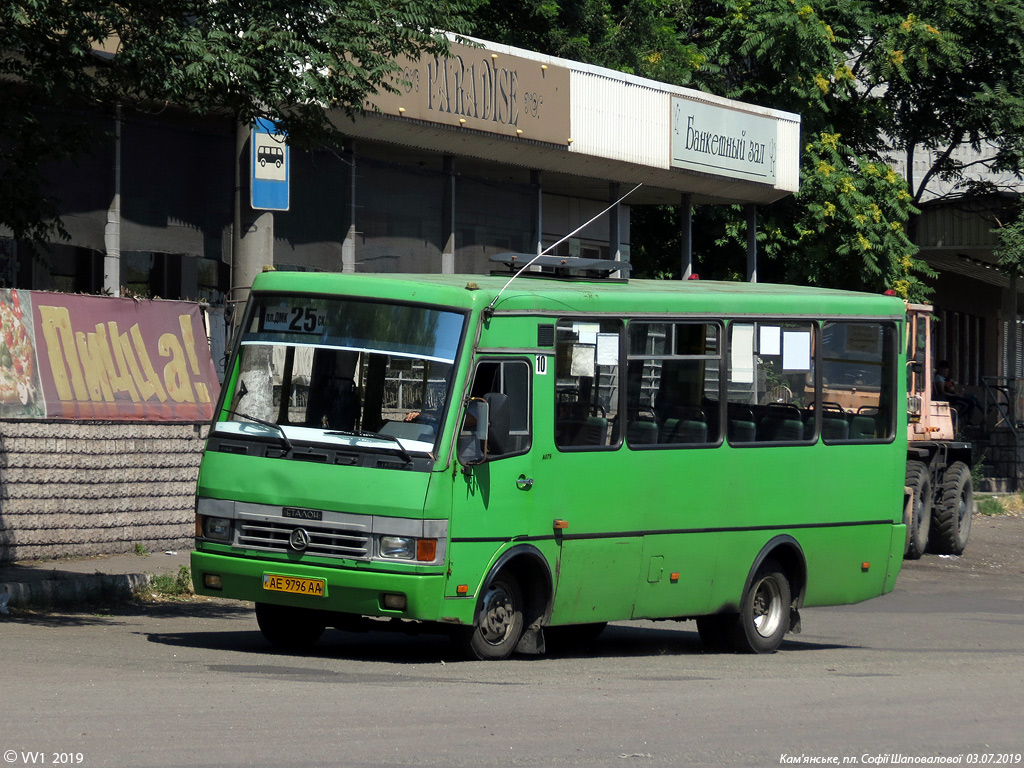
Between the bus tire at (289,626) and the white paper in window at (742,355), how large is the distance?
3.72 meters

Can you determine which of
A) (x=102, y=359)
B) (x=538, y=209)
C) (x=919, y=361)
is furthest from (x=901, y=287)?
(x=102, y=359)

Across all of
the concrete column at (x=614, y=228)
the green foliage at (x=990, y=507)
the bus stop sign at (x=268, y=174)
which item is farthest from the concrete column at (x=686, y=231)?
the bus stop sign at (x=268, y=174)

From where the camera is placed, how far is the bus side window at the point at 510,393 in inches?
421

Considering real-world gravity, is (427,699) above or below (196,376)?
below

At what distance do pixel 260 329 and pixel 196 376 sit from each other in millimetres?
6260

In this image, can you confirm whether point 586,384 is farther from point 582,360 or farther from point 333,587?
point 333,587

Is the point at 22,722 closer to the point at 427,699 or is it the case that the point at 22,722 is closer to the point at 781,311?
the point at 427,699

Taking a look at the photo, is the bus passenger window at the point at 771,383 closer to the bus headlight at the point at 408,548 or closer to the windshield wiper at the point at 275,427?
the bus headlight at the point at 408,548

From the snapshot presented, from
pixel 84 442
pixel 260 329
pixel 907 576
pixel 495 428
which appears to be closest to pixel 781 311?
pixel 495 428

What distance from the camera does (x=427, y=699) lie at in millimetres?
8750

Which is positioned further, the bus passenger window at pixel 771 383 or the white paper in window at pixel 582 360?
the bus passenger window at pixel 771 383

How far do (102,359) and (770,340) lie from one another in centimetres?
686

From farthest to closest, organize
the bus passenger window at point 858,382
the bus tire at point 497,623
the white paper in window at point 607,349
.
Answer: the bus passenger window at point 858,382 < the white paper in window at point 607,349 < the bus tire at point 497,623

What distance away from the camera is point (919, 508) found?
23281mm
